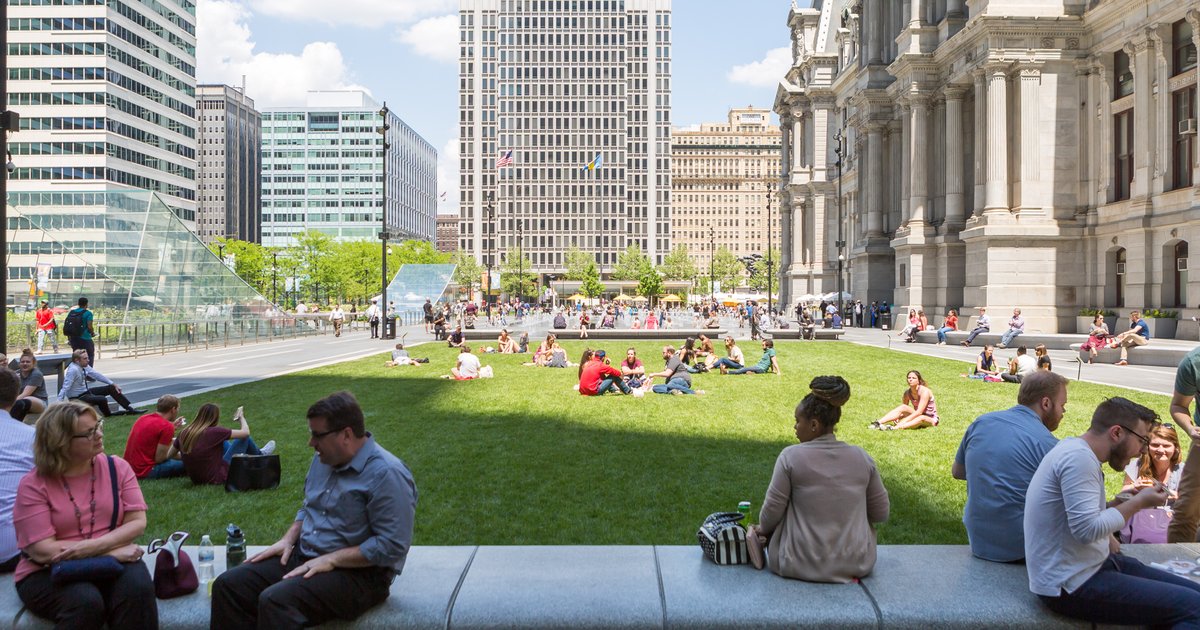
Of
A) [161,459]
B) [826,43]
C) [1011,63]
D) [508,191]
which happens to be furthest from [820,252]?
[508,191]

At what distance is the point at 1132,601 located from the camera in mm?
4961

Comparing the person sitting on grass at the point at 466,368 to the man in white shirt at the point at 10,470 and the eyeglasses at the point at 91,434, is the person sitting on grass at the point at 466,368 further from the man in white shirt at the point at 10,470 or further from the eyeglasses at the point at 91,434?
the eyeglasses at the point at 91,434

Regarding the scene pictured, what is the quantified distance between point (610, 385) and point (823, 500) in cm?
1347

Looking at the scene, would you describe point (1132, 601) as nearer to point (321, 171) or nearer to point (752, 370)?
point (752, 370)

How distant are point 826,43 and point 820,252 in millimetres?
19041

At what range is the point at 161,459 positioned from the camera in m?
10.5

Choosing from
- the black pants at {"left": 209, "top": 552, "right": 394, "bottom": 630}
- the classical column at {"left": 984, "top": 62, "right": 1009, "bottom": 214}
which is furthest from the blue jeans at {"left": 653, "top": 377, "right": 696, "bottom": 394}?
the classical column at {"left": 984, "top": 62, "right": 1009, "bottom": 214}

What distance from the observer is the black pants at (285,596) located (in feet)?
16.1

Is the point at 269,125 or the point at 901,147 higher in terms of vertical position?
the point at 269,125

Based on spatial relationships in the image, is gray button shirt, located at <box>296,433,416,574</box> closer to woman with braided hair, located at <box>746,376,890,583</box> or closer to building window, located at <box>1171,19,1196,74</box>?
woman with braided hair, located at <box>746,376,890,583</box>

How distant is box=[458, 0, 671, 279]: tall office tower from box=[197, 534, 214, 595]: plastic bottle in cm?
15252

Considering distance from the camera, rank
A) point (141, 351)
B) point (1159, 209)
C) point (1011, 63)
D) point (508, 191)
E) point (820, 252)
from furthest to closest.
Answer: point (508, 191) → point (820, 252) → point (1011, 63) → point (1159, 209) → point (141, 351)

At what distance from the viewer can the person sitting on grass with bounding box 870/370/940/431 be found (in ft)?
45.9

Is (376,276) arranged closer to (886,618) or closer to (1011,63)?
(1011,63)
